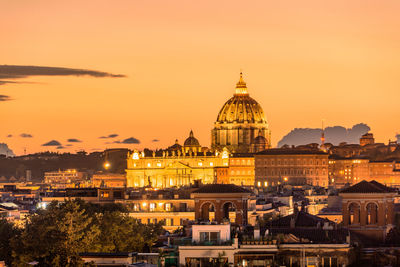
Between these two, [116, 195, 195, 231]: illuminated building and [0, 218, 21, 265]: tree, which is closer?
[0, 218, 21, 265]: tree

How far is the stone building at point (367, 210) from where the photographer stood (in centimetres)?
8481

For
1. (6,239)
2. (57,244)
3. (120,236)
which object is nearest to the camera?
(57,244)

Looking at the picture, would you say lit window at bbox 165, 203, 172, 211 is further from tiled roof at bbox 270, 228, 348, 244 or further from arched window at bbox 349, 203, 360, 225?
tiled roof at bbox 270, 228, 348, 244

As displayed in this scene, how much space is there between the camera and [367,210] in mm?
87875

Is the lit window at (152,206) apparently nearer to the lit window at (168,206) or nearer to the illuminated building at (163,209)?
the illuminated building at (163,209)

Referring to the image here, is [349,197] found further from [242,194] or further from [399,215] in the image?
[399,215]

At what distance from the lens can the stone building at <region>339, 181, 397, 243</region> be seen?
8481 cm

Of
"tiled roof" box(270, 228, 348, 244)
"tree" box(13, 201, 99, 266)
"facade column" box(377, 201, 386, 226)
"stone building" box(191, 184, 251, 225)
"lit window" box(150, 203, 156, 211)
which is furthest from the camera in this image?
"lit window" box(150, 203, 156, 211)

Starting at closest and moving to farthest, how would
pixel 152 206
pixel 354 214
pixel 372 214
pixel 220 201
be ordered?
pixel 372 214
pixel 354 214
pixel 220 201
pixel 152 206

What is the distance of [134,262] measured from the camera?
65.4m

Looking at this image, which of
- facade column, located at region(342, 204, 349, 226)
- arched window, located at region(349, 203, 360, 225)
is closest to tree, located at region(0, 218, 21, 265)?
facade column, located at region(342, 204, 349, 226)

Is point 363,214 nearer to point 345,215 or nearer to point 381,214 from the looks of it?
point 381,214

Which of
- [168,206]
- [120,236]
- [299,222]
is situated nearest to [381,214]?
[299,222]

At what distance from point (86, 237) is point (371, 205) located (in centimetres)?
2088
